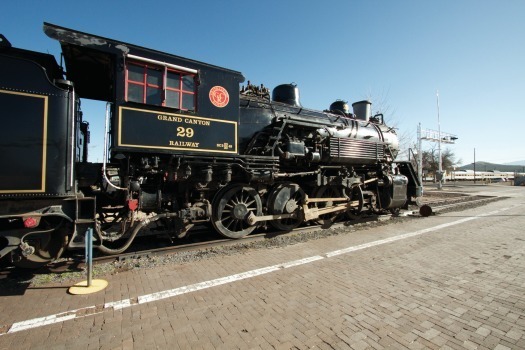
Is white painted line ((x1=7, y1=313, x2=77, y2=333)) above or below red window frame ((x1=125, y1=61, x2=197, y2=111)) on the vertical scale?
below

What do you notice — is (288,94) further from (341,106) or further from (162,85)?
(162,85)

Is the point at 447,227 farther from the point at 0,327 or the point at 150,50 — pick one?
A: the point at 0,327

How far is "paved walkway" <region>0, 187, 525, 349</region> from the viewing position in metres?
2.81

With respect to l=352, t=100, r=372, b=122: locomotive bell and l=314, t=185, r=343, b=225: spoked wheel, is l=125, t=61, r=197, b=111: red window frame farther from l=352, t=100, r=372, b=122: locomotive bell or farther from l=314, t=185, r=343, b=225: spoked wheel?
l=352, t=100, r=372, b=122: locomotive bell

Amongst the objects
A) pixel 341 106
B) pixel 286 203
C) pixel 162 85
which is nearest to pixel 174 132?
pixel 162 85

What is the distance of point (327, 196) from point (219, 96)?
4.62 metres

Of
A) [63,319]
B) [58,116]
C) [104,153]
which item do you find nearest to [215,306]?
[63,319]

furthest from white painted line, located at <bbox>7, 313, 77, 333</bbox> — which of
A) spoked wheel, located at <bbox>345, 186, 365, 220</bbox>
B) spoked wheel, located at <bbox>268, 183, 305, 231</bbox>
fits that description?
spoked wheel, located at <bbox>345, 186, 365, 220</bbox>

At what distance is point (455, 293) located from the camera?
388 centimetres

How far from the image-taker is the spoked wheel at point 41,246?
389 cm

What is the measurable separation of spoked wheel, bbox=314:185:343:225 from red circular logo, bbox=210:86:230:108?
12.9 ft

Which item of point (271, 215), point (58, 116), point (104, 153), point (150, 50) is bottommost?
point (271, 215)

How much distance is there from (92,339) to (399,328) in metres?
3.21

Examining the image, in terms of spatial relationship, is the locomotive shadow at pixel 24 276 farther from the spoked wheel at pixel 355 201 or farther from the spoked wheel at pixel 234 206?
the spoked wheel at pixel 355 201
